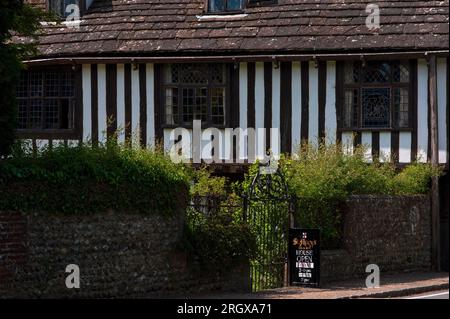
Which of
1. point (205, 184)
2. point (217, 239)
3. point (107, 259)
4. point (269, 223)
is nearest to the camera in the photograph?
point (107, 259)

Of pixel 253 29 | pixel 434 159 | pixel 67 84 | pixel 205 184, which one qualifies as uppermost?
pixel 253 29

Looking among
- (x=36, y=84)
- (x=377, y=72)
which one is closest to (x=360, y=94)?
(x=377, y=72)

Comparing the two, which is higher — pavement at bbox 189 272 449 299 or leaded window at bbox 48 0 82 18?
leaded window at bbox 48 0 82 18

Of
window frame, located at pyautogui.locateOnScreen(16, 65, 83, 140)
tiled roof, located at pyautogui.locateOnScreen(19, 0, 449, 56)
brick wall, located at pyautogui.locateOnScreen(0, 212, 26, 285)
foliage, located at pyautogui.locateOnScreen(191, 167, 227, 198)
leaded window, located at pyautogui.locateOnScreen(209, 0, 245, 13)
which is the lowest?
brick wall, located at pyautogui.locateOnScreen(0, 212, 26, 285)

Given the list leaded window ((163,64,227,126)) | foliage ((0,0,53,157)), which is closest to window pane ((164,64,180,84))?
leaded window ((163,64,227,126))

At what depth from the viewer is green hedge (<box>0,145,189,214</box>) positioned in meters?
14.5

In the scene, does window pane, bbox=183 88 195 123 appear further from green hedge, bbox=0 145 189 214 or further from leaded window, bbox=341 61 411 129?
green hedge, bbox=0 145 189 214

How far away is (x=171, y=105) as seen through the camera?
86.3 ft

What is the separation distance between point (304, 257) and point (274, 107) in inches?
272

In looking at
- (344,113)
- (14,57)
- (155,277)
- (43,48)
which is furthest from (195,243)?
(43,48)

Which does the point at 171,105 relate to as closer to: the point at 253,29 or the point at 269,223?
the point at 253,29

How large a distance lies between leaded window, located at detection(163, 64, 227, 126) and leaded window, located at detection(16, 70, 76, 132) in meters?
2.58

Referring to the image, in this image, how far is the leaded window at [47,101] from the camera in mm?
26859

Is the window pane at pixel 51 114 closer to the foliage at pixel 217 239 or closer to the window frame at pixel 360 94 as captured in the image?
the window frame at pixel 360 94
